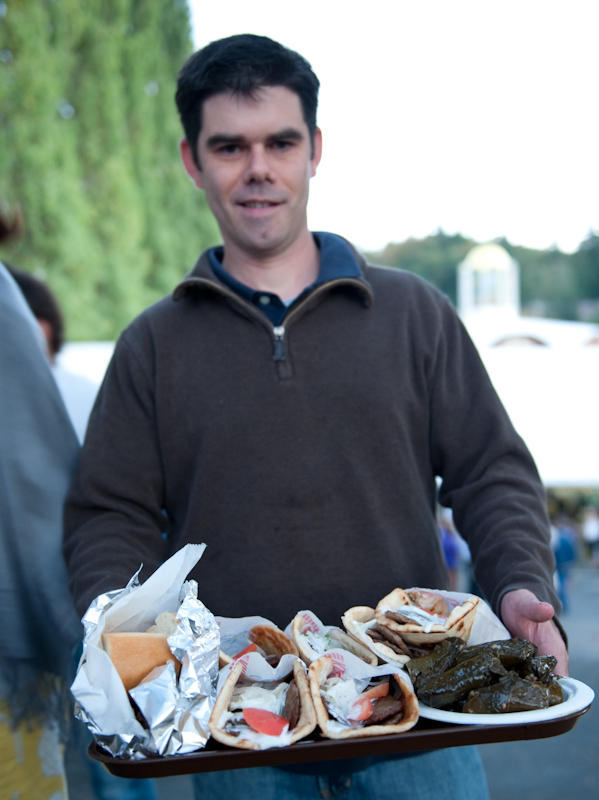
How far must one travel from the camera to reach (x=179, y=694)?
122 centimetres

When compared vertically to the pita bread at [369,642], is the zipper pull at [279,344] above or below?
above

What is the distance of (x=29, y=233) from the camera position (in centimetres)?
1638

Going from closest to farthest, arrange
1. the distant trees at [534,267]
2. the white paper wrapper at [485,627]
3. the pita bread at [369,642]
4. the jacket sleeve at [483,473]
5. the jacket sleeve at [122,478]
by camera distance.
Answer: the pita bread at [369,642] → the white paper wrapper at [485,627] → the jacket sleeve at [483,473] → the jacket sleeve at [122,478] → the distant trees at [534,267]

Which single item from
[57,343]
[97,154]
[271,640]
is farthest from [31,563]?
[97,154]

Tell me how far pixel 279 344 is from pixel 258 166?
46cm

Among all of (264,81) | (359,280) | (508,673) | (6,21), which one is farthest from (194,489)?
(6,21)

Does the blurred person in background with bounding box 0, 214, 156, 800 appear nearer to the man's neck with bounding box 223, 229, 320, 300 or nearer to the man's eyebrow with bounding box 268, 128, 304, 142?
the man's neck with bounding box 223, 229, 320, 300

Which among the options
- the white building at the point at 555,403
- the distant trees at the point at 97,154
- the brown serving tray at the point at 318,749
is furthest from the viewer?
the distant trees at the point at 97,154

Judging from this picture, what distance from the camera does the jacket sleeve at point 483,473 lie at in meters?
1.74

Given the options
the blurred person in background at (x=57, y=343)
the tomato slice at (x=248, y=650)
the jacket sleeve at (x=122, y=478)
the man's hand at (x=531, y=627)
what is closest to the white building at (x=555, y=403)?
A: the blurred person in background at (x=57, y=343)

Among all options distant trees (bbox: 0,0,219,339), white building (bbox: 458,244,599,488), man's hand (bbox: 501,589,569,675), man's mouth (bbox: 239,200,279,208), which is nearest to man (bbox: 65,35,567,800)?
man's mouth (bbox: 239,200,279,208)

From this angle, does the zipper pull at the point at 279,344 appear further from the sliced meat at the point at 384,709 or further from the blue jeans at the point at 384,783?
the blue jeans at the point at 384,783

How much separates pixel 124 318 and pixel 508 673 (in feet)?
55.7

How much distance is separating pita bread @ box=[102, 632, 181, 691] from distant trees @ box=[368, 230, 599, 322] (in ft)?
149
